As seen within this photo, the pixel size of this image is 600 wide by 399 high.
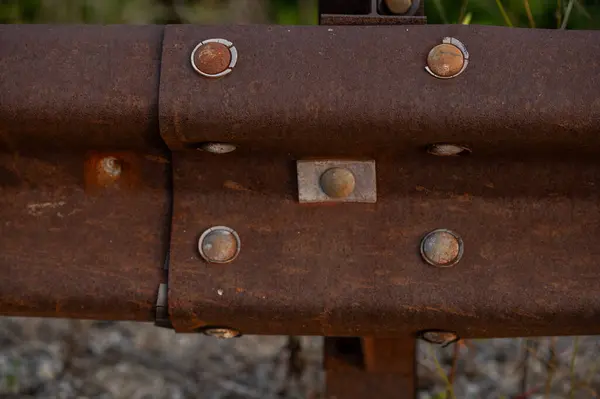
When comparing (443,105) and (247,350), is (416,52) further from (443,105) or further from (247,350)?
(247,350)

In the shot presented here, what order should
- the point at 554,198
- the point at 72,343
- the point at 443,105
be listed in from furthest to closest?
the point at 72,343 < the point at 554,198 < the point at 443,105

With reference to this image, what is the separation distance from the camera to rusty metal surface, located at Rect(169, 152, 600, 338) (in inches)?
52.1

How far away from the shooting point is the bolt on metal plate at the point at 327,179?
1.36m

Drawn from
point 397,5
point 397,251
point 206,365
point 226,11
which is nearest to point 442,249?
point 397,251

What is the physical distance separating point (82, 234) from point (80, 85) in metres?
0.25

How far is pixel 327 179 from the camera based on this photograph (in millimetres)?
1349

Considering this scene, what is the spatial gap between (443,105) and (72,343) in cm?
150

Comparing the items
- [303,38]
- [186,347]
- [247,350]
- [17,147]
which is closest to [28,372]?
[186,347]

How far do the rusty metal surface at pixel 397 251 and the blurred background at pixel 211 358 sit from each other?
0.83 metres

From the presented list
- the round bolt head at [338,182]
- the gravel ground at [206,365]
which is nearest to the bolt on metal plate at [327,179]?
the round bolt head at [338,182]

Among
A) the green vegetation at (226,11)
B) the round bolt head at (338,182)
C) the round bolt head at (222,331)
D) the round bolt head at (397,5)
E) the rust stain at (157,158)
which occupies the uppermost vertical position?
the green vegetation at (226,11)

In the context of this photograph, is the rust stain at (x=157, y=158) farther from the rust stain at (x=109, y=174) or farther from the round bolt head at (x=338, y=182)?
the round bolt head at (x=338, y=182)

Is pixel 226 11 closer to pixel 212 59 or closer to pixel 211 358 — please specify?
pixel 211 358

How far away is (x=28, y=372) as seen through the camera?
7.24ft
